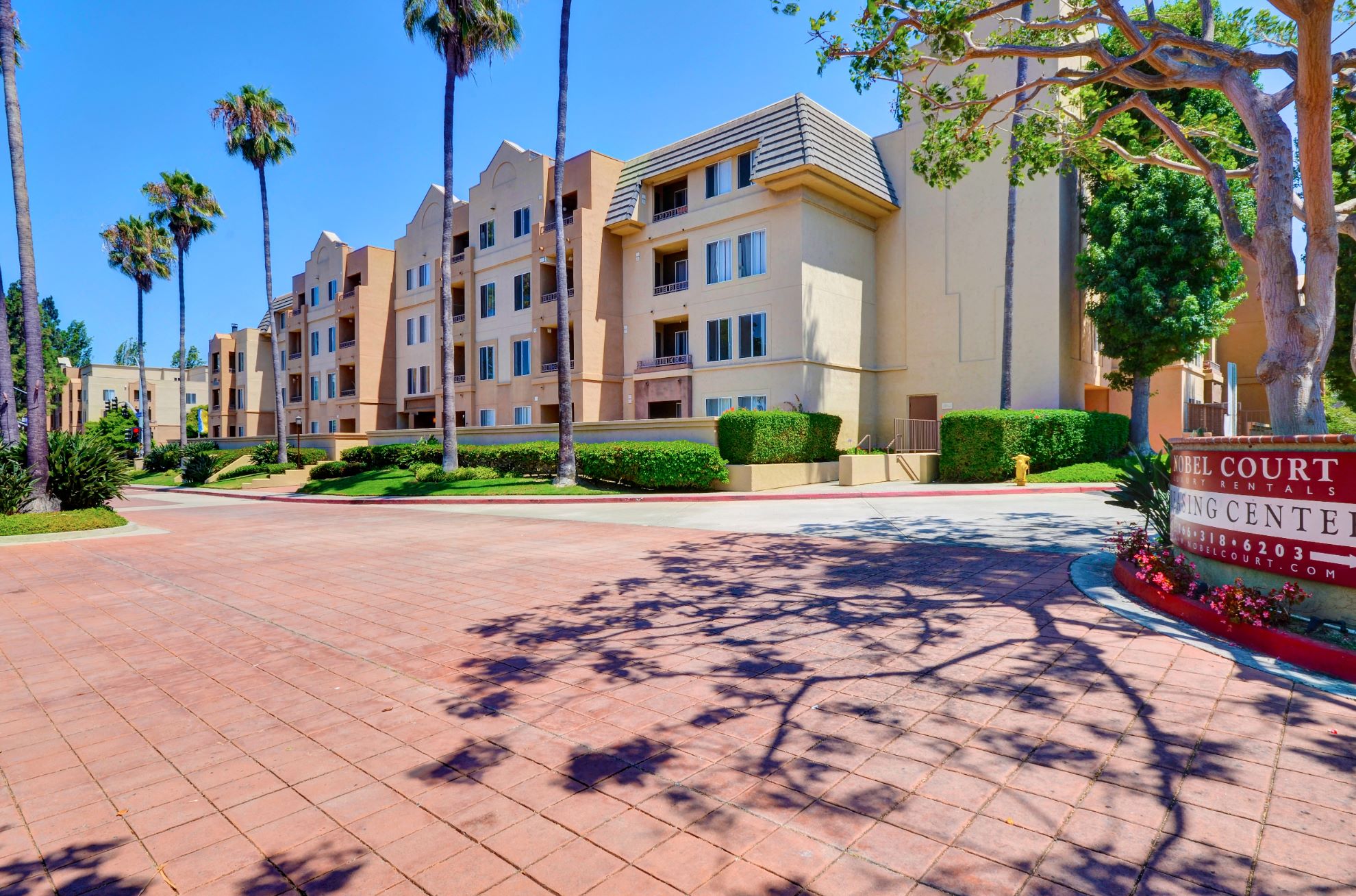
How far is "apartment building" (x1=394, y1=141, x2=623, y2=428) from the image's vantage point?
30344 millimetres

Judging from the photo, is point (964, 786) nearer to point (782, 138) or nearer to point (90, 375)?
point (782, 138)

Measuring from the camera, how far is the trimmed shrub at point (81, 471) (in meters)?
15.6

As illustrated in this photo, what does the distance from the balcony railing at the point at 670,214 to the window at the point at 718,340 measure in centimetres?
496

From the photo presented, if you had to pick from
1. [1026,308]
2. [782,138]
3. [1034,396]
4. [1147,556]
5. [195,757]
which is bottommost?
[195,757]

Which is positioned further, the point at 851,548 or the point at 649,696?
the point at 851,548

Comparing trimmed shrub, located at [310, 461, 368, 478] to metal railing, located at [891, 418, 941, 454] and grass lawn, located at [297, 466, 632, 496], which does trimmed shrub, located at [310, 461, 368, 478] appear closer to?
grass lawn, located at [297, 466, 632, 496]

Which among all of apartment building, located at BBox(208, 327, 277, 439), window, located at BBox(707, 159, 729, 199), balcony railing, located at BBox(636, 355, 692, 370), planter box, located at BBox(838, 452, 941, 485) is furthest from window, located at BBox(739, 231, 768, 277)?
apartment building, located at BBox(208, 327, 277, 439)

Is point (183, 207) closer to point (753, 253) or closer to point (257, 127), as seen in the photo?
point (257, 127)

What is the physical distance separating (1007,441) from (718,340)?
11.4 metres

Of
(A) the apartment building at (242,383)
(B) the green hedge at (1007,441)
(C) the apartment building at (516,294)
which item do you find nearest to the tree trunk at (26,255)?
(C) the apartment building at (516,294)

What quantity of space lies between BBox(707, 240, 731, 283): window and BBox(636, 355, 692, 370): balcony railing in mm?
3256

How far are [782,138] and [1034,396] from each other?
508 inches

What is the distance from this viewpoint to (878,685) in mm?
4676

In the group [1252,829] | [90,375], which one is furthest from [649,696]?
[90,375]
